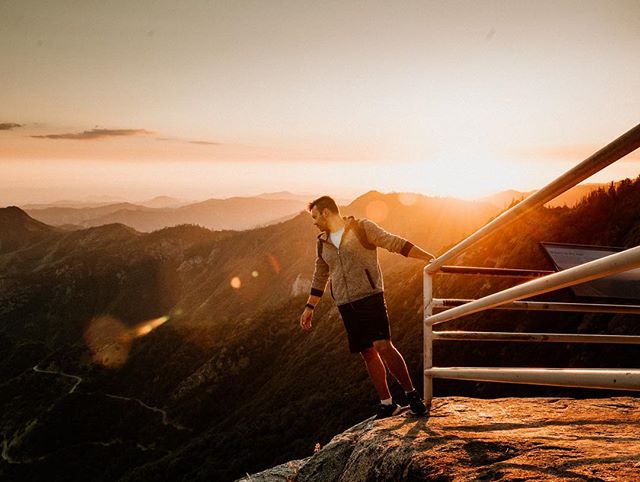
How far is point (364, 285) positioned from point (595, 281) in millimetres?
1858

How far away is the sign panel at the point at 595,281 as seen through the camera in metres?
3.38

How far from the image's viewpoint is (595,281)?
138 inches

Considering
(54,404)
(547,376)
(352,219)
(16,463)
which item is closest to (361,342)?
(352,219)

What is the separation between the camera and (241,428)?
26812mm

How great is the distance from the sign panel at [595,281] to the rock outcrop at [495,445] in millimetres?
816

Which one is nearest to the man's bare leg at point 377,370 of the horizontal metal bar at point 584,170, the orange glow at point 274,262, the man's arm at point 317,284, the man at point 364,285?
the man at point 364,285

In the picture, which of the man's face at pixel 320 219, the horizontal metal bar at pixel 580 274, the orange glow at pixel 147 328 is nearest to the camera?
the horizontal metal bar at pixel 580 274

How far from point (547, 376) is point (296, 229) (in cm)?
9613

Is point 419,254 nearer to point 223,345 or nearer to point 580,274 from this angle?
point 580,274

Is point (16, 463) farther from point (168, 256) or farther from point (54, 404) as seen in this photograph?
point (168, 256)

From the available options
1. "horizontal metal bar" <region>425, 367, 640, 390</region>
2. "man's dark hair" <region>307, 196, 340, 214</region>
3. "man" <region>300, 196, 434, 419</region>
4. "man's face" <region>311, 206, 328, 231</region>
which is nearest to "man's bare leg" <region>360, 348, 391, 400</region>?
"man" <region>300, 196, 434, 419</region>

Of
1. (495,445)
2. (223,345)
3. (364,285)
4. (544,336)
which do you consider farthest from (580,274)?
(223,345)

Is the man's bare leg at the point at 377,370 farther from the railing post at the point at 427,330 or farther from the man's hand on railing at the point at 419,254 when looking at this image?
the man's hand on railing at the point at 419,254

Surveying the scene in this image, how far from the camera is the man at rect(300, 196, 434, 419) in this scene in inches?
152
